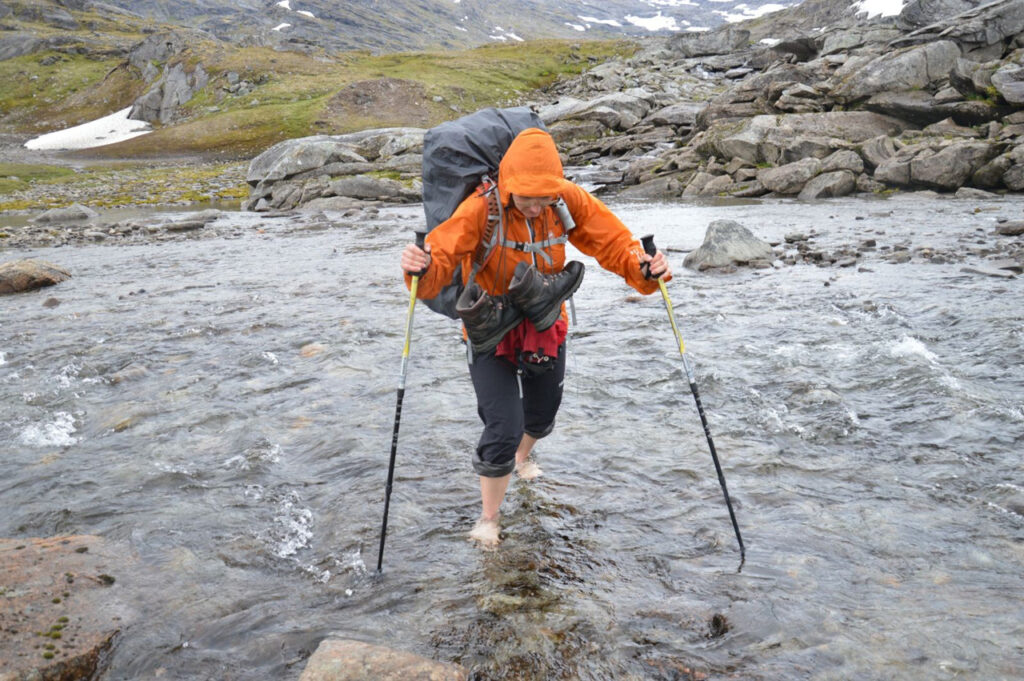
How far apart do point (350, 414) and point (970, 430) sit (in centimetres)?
800

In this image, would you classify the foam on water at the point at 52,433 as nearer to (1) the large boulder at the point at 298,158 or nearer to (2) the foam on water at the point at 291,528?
(2) the foam on water at the point at 291,528

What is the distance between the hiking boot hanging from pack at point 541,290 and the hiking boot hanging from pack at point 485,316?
0.38 ft

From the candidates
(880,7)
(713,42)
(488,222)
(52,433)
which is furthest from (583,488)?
(713,42)

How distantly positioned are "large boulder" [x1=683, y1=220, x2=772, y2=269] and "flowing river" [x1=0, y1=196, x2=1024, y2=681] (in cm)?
331

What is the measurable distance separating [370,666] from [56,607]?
258 centimetres

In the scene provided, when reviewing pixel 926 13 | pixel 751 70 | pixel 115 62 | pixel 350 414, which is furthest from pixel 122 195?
pixel 115 62

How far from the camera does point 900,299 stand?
13969mm

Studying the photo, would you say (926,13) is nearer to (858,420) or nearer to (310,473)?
(858,420)

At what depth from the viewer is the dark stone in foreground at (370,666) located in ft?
15.2

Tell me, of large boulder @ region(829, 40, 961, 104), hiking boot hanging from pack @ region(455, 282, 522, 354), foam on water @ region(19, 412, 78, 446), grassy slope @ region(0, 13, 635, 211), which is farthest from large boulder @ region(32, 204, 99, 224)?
large boulder @ region(829, 40, 961, 104)

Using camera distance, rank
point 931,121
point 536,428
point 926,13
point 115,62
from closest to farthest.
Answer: point 536,428 → point 931,121 → point 926,13 → point 115,62

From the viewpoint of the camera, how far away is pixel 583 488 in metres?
7.69

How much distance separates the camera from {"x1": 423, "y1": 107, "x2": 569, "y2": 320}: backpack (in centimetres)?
618

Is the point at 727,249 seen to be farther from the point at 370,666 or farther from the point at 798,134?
the point at 798,134
